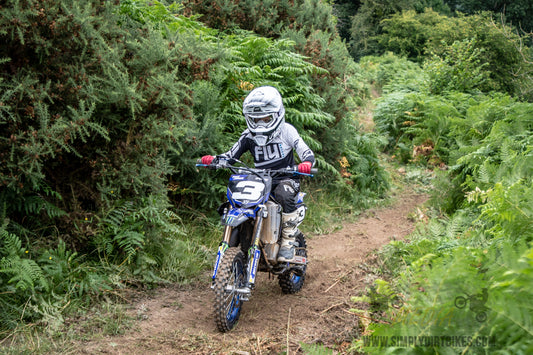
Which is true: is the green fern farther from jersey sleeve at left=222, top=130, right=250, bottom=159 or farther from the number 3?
jersey sleeve at left=222, top=130, right=250, bottom=159

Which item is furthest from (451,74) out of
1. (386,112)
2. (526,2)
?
(526,2)

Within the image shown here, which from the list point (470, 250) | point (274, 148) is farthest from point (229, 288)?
point (470, 250)

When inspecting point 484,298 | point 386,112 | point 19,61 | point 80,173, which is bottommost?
point 386,112

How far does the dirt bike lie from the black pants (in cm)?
8

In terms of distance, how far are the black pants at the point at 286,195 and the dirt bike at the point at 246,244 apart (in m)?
0.08

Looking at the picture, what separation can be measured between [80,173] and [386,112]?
1132 centimetres

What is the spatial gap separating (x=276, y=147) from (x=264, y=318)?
6.46 ft

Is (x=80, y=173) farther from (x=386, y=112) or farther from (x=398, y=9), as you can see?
(x=398, y=9)

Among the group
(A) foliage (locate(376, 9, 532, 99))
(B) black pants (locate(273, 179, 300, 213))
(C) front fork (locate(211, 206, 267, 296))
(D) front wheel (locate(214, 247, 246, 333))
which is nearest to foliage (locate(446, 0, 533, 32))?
(A) foliage (locate(376, 9, 532, 99))

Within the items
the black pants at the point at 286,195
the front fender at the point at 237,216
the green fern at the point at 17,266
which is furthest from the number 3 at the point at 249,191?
the green fern at the point at 17,266

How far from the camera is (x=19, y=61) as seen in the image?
416cm

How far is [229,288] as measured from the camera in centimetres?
391
